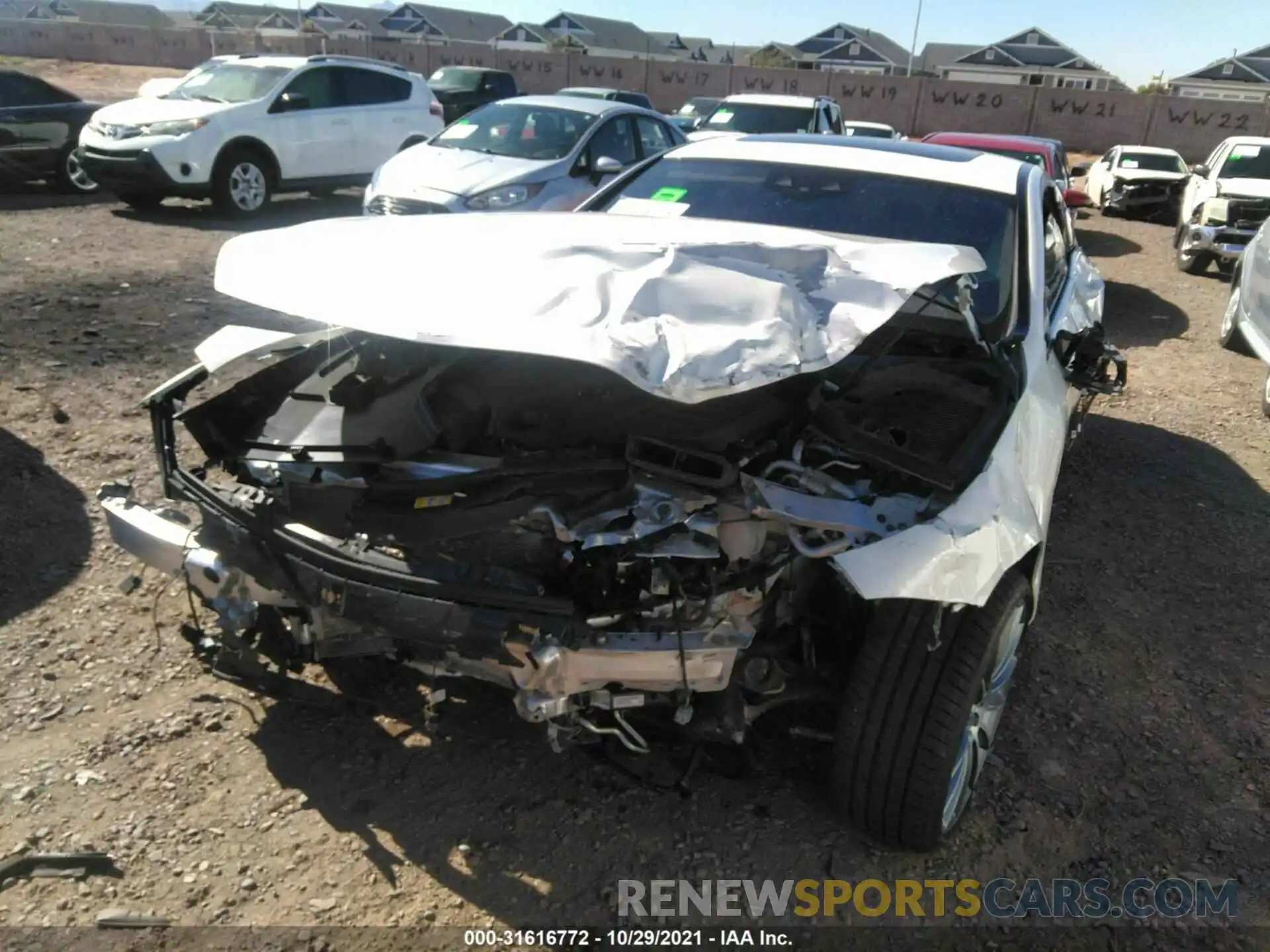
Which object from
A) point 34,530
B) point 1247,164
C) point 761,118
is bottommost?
point 34,530

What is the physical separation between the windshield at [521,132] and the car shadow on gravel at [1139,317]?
5.35 metres

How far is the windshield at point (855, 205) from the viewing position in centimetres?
347

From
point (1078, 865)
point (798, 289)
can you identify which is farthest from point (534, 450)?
point (1078, 865)

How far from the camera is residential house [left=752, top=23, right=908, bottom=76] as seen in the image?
57500 mm

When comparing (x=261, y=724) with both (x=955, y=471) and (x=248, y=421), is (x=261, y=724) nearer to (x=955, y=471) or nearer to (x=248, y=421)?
(x=248, y=421)

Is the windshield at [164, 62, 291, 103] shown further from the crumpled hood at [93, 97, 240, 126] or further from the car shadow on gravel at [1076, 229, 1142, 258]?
the car shadow on gravel at [1076, 229, 1142, 258]

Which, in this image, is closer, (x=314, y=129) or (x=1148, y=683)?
(x=1148, y=683)

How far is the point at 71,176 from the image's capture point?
36.3ft

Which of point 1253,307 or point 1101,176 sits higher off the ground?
point 1101,176

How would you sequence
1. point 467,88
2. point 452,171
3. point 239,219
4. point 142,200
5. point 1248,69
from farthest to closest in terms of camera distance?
1. point 1248,69
2. point 467,88
3. point 142,200
4. point 239,219
5. point 452,171

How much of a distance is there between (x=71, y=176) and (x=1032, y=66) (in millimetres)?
55399

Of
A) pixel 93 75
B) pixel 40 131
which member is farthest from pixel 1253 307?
pixel 93 75

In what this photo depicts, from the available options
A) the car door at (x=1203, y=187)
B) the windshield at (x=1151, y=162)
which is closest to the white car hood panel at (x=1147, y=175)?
the windshield at (x=1151, y=162)

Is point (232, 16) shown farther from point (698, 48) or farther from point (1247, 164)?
point (1247, 164)
